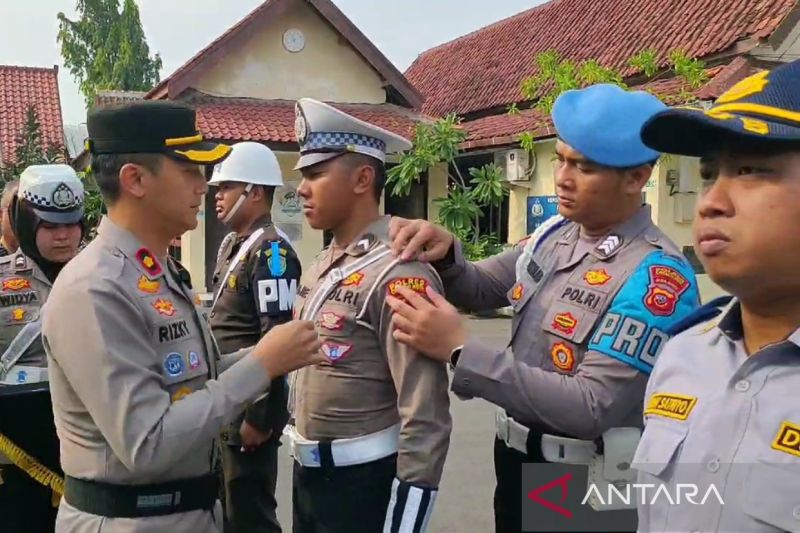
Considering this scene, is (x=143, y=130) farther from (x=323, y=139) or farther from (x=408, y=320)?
(x=408, y=320)

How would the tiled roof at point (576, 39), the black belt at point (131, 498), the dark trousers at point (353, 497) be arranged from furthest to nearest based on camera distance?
the tiled roof at point (576, 39) < the dark trousers at point (353, 497) < the black belt at point (131, 498)

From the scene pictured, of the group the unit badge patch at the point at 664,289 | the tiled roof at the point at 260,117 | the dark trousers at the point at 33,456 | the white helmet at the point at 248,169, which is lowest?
the dark trousers at the point at 33,456

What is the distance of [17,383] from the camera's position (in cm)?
273

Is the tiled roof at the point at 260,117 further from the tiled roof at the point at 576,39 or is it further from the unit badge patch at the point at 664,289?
the unit badge patch at the point at 664,289

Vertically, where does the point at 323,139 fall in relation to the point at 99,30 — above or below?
below

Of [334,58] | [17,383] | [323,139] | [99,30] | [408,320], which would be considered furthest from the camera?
[99,30]

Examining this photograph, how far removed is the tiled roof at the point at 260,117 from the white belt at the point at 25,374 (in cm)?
827

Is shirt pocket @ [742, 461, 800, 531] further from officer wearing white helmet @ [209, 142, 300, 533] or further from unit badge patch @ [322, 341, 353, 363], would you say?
officer wearing white helmet @ [209, 142, 300, 533]

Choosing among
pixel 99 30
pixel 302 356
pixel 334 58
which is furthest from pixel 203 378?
pixel 99 30

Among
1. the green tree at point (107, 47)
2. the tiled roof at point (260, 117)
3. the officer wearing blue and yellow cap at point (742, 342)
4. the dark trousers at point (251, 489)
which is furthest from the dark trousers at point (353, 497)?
the green tree at point (107, 47)

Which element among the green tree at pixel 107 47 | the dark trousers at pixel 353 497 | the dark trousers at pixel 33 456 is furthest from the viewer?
the green tree at pixel 107 47

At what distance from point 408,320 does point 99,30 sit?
102ft

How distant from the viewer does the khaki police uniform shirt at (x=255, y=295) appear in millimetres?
3400

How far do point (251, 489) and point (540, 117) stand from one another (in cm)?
938
